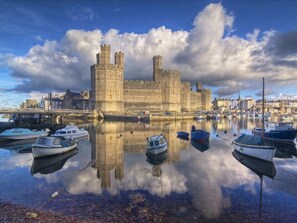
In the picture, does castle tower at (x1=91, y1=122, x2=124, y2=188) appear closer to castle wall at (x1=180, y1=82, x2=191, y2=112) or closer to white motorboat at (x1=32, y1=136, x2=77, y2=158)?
white motorboat at (x1=32, y1=136, x2=77, y2=158)

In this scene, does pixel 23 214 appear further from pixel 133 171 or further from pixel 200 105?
pixel 200 105

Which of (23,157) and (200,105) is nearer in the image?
(23,157)

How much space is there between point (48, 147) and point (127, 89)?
61679mm

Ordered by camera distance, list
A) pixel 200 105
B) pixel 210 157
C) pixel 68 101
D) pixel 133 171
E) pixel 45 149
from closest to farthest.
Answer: pixel 133 171 → pixel 45 149 → pixel 210 157 → pixel 68 101 → pixel 200 105

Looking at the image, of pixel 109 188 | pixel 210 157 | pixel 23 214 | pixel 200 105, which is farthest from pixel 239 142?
pixel 200 105

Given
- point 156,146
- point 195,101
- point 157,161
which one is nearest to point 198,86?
point 195,101

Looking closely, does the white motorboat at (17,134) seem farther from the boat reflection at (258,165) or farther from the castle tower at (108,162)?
the boat reflection at (258,165)

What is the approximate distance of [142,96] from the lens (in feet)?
257

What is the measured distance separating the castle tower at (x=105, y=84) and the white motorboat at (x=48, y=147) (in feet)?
166

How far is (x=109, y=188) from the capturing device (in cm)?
998

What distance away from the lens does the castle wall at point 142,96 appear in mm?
76750

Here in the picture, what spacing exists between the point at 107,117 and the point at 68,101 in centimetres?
3081

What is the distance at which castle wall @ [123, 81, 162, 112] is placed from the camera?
76.8 meters

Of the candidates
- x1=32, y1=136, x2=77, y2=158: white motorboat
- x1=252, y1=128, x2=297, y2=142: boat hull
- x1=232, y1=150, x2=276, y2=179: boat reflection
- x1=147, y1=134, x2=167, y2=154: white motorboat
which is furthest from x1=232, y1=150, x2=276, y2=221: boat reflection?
x1=32, y1=136, x2=77, y2=158: white motorboat
